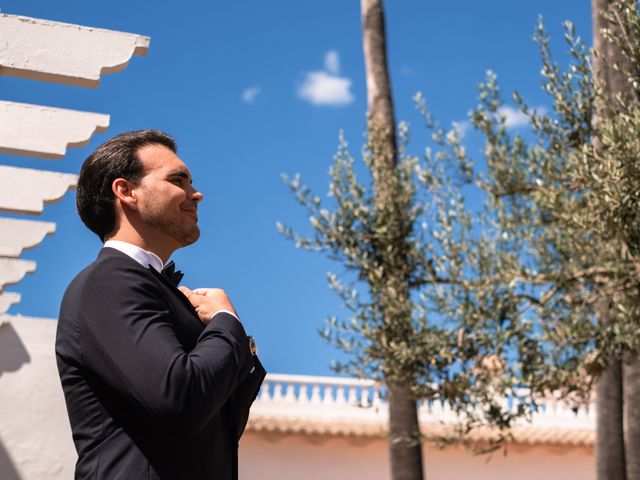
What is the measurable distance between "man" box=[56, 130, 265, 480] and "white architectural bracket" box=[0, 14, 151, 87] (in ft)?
11.0

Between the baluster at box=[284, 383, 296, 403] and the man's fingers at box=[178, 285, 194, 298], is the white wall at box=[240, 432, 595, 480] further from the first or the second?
the man's fingers at box=[178, 285, 194, 298]

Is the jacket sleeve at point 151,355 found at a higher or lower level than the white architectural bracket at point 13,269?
lower

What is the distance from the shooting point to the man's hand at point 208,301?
2422mm

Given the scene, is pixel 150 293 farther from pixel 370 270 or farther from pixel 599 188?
pixel 370 270

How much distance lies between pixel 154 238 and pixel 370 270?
936cm

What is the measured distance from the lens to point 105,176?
250 cm

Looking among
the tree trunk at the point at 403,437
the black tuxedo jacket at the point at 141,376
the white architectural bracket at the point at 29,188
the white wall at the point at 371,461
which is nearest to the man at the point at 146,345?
the black tuxedo jacket at the point at 141,376

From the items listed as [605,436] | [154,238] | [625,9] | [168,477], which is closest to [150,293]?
[154,238]

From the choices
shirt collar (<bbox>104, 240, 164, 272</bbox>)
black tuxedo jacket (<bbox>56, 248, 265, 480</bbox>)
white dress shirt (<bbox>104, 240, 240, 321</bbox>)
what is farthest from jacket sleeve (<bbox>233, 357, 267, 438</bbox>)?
shirt collar (<bbox>104, 240, 164, 272</bbox>)

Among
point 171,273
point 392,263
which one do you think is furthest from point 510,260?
point 171,273

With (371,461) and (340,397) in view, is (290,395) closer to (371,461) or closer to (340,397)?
(340,397)

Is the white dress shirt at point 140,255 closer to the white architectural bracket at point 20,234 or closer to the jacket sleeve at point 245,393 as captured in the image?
the jacket sleeve at point 245,393

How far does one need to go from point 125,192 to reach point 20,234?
693 centimetres

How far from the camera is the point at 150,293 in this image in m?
2.23
